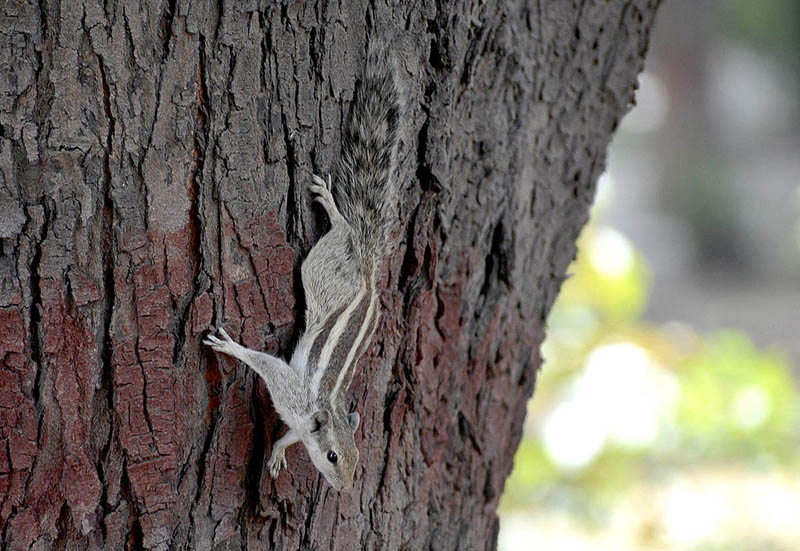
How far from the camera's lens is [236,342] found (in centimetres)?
135

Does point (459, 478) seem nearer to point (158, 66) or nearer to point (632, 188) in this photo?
point (158, 66)

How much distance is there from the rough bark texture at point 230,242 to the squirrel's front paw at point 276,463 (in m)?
0.02

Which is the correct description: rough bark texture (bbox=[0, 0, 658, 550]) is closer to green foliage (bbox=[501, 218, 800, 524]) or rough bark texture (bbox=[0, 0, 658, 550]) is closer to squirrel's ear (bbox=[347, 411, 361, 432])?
squirrel's ear (bbox=[347, 411, 361, 432])

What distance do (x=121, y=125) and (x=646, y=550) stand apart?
Result: 3411 mm

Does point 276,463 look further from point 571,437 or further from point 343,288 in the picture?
point 571,437

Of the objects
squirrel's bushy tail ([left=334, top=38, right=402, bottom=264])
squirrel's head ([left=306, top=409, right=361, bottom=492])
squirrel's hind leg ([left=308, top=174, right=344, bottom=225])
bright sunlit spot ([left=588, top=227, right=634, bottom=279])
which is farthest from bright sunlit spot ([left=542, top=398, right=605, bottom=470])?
squirrel's hind leg ([left=308, top=174, right=344, bottom=225])

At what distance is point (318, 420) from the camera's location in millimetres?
1528

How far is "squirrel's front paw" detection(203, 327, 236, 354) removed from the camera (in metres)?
1.31

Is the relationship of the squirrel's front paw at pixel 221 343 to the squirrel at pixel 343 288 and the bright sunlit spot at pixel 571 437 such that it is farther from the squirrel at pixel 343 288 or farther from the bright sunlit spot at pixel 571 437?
the bright sunlit spot at pixel 571 437

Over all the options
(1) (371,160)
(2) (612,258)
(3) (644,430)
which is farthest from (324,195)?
(3) (644,430)

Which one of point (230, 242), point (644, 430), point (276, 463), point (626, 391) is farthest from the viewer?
point (644, 430)

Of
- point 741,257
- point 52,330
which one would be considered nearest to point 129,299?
point 52,330

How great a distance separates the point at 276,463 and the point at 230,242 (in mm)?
406

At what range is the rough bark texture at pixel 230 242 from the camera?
47.1 inches
